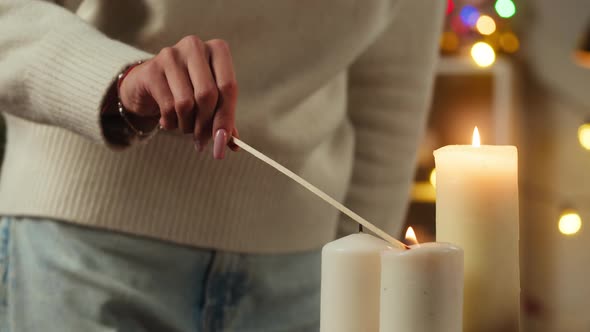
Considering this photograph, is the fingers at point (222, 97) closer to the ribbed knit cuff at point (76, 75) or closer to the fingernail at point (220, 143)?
the fingernail at point (220, 143)

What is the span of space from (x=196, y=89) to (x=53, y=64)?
0.27 metres

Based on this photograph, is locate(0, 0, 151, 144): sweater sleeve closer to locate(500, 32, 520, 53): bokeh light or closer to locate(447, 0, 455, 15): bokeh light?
locate(447, 0, 455, 15): bokeh light

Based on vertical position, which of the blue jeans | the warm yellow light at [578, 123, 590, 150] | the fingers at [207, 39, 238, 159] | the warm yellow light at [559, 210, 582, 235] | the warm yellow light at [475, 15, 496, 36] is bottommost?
the warm yellow light at [559, 210, 582, 235]

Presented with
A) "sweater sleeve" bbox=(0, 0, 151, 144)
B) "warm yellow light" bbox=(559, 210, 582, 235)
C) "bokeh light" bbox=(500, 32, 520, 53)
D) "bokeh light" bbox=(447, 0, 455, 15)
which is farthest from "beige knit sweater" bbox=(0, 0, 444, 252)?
"warm yellow light" bbox=(559, 210, 582, 235)

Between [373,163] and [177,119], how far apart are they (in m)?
0.69

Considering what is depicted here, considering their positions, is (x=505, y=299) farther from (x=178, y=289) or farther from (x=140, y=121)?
(x=178, y=289)

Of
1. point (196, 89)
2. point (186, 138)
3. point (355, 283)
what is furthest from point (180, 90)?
point (186, 138)

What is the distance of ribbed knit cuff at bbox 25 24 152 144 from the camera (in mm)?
611

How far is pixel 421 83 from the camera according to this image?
1152mm

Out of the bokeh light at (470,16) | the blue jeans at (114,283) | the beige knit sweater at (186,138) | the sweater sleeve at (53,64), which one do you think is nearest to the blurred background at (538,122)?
the bokeh light at (470,16)

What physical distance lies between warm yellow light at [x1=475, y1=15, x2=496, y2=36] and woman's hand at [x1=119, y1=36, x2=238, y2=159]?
2.23 meters

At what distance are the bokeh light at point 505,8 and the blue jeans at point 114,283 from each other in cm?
196

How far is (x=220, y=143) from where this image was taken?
445mm

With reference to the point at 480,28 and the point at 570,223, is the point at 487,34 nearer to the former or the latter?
the point at 480,28
